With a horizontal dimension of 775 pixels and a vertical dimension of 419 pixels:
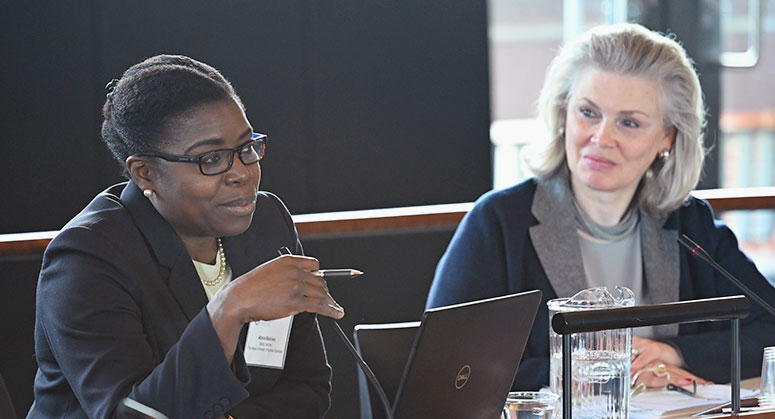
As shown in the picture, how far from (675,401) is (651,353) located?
1.18ft

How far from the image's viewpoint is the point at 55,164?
365cm

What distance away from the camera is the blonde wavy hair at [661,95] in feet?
8.47

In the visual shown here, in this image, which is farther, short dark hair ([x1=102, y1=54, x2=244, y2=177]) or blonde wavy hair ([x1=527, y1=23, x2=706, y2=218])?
blonde wavy hair ([x1=527, y1=23, x2=706, y2=218])

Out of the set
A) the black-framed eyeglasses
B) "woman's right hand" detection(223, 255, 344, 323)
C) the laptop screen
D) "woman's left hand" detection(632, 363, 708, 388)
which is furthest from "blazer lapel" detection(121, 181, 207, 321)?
"woman's left hand" detection(632, 363, 708, 388)

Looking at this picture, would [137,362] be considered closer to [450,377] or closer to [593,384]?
[450,377]

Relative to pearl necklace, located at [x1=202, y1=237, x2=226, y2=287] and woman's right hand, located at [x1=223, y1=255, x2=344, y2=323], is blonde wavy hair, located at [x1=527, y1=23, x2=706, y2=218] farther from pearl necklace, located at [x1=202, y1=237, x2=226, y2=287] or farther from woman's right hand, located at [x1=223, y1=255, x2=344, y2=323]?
woman's right hand, located at [x1=223, y1=255, x2=344, y2=323]

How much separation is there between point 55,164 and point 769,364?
255 cm

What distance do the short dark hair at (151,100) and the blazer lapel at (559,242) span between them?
3.03 ft

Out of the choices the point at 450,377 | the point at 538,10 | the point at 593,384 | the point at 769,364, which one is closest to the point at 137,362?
the point at 450,377

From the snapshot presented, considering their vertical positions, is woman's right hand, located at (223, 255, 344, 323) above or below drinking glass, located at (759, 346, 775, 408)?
above

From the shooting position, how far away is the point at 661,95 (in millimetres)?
2609

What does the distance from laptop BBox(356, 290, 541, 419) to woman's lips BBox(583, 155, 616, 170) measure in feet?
2.92

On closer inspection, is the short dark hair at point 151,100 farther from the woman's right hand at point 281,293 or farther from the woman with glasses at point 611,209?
the woman with glasses at point 611,209

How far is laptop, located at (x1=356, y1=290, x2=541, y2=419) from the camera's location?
1552mm
